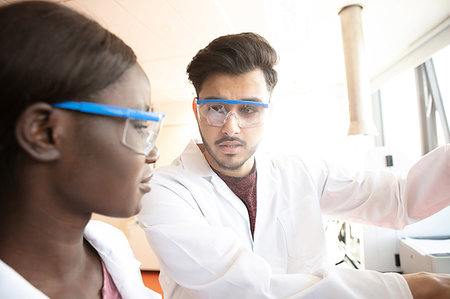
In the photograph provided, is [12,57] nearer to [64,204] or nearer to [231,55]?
[64,204]

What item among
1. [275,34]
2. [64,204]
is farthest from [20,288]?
[275,34]

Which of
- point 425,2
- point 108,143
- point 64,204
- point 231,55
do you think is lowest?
point 64,204

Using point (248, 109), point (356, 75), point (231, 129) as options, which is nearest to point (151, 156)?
point (231, 129)

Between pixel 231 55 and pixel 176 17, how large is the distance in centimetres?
156

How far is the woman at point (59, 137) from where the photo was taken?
450 millimetres

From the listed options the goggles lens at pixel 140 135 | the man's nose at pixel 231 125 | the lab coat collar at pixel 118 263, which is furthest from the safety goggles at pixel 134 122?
the man's nose at pixel 231 125

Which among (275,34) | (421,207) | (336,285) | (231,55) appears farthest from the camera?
(275,34)

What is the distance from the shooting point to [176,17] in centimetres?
250

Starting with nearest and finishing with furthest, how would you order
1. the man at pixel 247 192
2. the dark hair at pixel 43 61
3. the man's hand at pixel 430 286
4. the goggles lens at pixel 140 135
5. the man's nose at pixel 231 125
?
1. the dark hair at pixel 43 61
2. the goggles lens at pixel 140 135
3. the man's hand at pixel 430 286
4. the man at pixel 247 192
5. the man's nose at pixel 231 125

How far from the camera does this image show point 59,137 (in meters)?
0.49

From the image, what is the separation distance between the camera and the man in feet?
2.87

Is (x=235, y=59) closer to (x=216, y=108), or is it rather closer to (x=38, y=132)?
(x=216, y=108)

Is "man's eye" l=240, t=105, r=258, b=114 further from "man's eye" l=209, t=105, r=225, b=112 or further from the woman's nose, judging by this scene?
the woman's nose

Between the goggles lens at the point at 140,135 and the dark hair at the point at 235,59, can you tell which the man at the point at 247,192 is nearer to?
the dark hair at the point at 235,59
